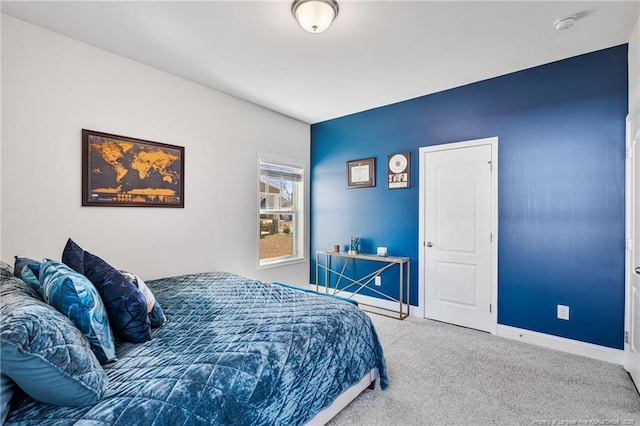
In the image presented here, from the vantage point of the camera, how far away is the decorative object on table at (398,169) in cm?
388

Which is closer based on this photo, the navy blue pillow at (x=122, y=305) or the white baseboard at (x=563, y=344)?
the navy blue pillow at (x=122, y=305)

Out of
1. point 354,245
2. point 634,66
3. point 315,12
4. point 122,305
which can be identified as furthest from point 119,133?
point 634,66

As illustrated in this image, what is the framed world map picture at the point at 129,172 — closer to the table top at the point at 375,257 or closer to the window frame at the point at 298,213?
the window frame at the point at 298,213

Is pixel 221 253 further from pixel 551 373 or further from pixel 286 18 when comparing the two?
pixel 551 373

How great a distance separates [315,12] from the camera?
6.68ft

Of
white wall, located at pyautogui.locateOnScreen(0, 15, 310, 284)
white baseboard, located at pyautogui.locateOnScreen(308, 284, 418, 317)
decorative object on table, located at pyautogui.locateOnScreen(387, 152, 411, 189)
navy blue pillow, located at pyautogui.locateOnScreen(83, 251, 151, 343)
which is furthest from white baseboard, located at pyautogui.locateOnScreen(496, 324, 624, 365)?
navy blue pillow, located at pyautogui.locateOnScreen(83, 251, 151, 343)

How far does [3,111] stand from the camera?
2.21 meters

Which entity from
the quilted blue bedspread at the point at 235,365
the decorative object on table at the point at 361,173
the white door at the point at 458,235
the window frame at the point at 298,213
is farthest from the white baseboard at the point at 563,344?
the window frame at the point at 298,213

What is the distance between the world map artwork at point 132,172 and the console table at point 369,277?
7.10 feet

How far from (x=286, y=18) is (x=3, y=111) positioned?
217cm

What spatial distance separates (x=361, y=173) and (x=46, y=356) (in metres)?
3.81

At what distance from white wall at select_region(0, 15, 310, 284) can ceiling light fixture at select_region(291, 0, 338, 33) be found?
70.3 inches

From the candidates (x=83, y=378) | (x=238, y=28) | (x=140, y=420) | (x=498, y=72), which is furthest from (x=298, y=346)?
(x=498, y=72)

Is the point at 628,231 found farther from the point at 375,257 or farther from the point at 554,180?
the point at 375,257
